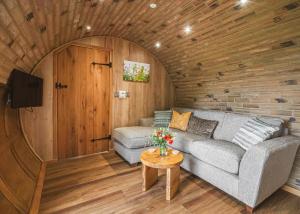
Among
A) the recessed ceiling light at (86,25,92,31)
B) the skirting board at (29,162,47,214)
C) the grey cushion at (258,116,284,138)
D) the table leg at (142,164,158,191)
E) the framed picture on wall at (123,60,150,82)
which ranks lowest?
the skirting board at (29,162,47,214)

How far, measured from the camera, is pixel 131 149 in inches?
103

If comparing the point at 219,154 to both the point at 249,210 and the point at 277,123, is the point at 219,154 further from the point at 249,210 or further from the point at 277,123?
the point at 277,123

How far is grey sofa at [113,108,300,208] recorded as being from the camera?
160 cm

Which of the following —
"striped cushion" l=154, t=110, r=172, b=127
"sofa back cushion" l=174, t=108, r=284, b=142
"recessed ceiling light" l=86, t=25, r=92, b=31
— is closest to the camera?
"sofa back cushion" l=174, t=108, r=284, b=142

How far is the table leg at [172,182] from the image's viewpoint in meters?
1.82

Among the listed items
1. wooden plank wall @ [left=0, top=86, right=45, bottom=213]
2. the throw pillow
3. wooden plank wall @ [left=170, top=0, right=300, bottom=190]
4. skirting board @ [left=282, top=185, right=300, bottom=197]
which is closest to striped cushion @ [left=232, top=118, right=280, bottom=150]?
wooden plank wall @ [left=170, top=0, right=300, bottom=190]

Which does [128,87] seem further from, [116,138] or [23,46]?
[23,46]

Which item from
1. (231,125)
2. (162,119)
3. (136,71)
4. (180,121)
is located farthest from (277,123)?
(136,71)

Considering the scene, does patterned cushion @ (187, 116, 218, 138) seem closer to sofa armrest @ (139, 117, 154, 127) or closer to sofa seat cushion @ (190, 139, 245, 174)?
sofa seat cushion @ (190, 139, 245, 174)

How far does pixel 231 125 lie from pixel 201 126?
19.1 inches

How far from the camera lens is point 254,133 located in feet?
6.50

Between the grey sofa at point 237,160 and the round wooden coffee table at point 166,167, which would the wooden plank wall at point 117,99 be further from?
the round wooden coffee table at point 166,167

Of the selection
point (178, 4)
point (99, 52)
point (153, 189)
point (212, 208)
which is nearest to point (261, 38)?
point (178, 4)

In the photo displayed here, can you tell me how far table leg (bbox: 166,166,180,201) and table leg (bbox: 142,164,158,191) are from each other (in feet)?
1.01
